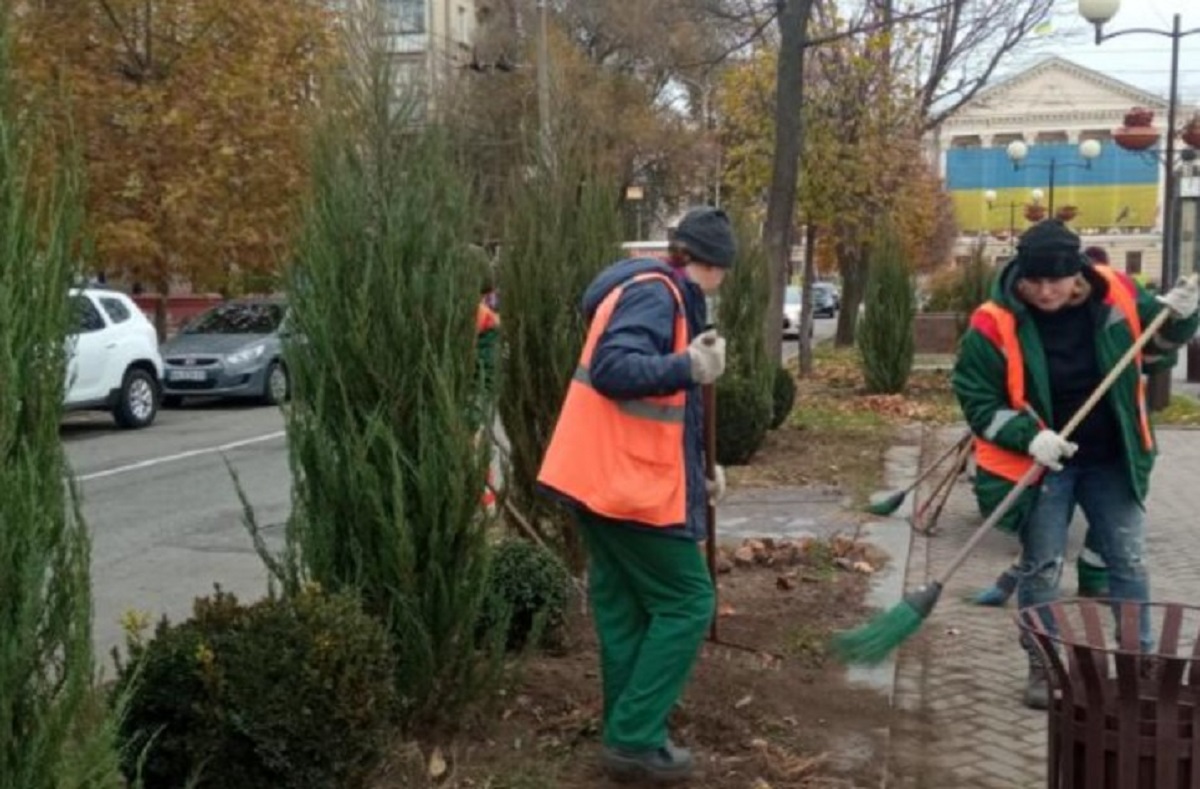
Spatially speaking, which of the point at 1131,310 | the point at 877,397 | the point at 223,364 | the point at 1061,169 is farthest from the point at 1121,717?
the point at 1061,169

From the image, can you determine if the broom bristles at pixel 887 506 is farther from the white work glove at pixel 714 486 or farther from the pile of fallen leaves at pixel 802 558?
the white work glove at pixel 714 486

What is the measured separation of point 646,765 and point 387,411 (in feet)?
4.24

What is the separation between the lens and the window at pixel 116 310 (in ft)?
55.3

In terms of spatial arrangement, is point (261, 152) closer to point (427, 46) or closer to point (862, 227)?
point (862, 227)

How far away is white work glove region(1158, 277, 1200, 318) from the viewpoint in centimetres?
484

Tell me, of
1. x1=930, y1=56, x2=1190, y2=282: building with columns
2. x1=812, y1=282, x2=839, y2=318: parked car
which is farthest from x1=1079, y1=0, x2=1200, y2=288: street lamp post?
x1=812, y1=282, x2=839, y2=318: parked car

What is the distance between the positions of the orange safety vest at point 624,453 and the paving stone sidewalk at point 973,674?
1.33 m

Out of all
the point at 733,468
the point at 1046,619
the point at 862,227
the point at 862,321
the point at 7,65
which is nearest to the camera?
the point at 7,65

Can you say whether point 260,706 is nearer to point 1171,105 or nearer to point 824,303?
point 1171,105

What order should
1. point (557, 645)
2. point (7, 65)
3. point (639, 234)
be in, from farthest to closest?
point (639, 234), point (557, 645), point (7, 65)

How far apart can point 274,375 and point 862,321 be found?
8174 mm

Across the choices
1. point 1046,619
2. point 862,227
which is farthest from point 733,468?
point 862,227

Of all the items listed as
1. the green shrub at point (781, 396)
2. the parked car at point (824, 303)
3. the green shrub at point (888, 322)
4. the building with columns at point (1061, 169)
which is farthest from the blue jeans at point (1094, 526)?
the parked car at point (824, 303)

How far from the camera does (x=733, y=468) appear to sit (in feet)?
38.1
